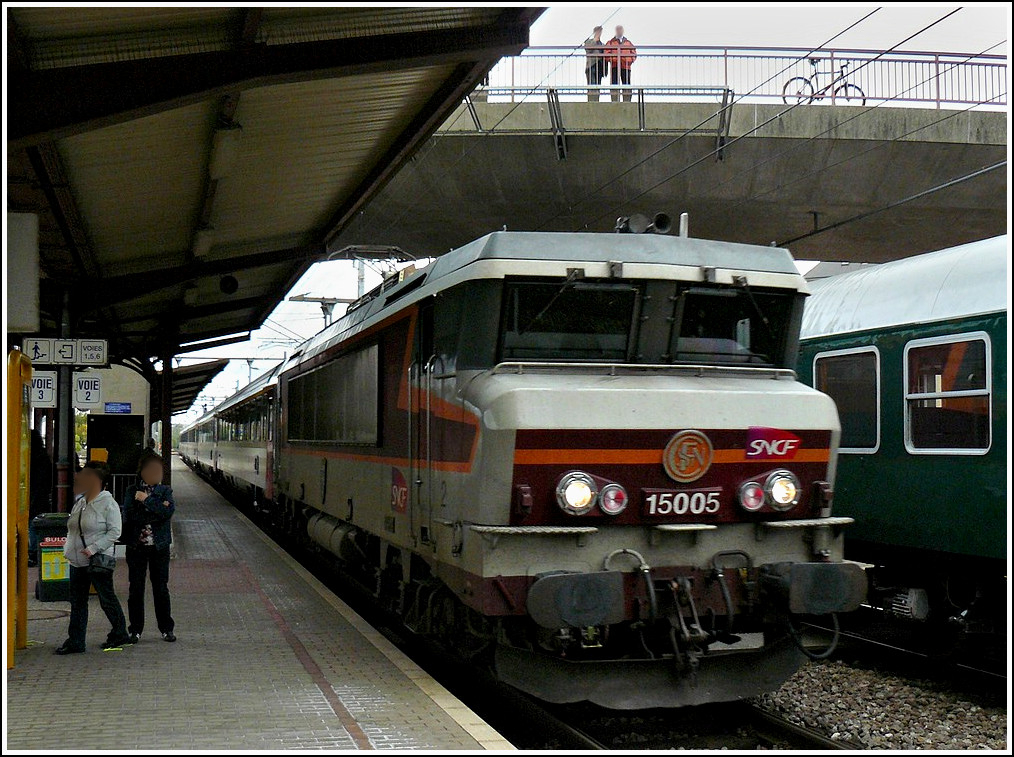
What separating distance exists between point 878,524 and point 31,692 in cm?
716

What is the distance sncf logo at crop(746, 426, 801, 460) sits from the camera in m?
7.40

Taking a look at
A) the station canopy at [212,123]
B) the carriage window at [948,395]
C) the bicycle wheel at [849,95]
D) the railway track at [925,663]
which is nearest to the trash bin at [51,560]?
the station canopy at [212,123]

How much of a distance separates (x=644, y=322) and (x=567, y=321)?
1.83 feet

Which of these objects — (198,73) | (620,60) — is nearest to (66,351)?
(198,73)

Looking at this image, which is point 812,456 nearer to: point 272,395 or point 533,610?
point 533,610

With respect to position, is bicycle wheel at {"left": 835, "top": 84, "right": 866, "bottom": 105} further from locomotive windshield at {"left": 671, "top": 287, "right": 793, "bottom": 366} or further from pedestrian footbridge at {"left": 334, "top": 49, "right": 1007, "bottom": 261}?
locomotive windshield at {"left": 671, "top": 287, "right": 793, "bottom": 366}

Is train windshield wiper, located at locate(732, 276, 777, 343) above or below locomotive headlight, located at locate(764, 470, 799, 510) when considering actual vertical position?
above

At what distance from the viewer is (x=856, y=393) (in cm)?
1028

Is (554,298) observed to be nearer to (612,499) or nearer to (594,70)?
(612,499)

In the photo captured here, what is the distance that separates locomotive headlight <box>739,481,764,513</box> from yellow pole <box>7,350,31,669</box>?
5233mm

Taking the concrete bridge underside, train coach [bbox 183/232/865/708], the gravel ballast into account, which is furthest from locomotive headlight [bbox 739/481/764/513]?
the concrete bridge underside

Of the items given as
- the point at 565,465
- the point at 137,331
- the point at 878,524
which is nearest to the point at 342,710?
the point at 565,465

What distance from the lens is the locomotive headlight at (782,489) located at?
746 cm

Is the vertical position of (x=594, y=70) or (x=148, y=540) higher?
(x=594, y=70)
